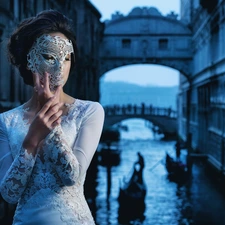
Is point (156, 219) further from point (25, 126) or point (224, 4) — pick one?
point (25, 126)

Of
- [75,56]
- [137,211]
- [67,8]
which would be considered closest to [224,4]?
[67,8]

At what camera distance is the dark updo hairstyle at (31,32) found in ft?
5.24

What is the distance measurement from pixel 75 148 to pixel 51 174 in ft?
0.31

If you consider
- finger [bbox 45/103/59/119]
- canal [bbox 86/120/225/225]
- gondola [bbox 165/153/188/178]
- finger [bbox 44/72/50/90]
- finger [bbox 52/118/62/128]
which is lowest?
canal [bbox 86/120/225/225]

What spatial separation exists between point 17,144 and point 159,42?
2565 centimetres

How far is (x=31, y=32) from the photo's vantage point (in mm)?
1601

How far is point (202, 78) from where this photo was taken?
22609mm

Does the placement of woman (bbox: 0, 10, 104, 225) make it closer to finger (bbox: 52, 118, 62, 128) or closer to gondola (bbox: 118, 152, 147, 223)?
finger (bbox: 52, 118, 62, 128)

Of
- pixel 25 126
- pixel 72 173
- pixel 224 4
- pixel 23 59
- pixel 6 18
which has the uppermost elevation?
pixel 224 4

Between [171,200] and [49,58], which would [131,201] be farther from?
[49,58]

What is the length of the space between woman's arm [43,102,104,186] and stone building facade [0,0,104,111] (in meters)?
5.47

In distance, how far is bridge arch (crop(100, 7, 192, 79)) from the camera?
26547 mm

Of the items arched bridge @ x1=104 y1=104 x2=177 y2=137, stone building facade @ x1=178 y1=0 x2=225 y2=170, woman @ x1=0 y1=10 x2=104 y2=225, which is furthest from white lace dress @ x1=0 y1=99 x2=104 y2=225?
arched bridge @ x1=104 y1=104 x2=177 y2=137

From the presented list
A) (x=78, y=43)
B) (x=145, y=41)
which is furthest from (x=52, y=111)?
(x=145, y=41)
